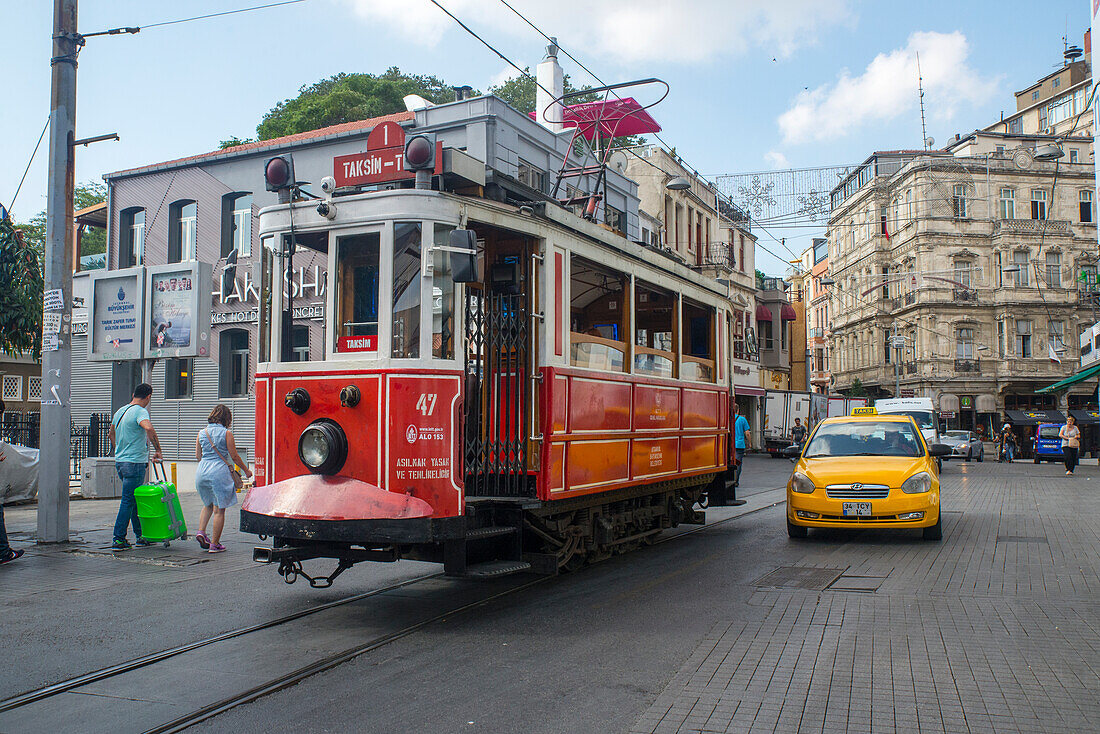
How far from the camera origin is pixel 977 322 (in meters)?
56.5

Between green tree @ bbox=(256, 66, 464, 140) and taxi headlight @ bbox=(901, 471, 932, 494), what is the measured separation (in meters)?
32.2

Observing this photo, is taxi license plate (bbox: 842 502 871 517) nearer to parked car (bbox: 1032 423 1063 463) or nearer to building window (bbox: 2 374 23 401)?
parked car (bbox: 1032 423 1063 463)

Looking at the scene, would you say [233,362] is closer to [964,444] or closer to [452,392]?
[452,392]

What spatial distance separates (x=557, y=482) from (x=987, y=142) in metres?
60.6

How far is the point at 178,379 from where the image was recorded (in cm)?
2641

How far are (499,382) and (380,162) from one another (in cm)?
204

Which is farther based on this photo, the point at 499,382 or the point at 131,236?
the point at 131,236

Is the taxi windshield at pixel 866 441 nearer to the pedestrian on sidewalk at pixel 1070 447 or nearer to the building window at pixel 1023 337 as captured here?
the pedestrian on sidewalk at pixel 1070 447

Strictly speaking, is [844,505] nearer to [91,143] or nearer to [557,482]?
[557,482]

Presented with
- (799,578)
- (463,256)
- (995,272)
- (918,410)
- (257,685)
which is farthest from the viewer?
(995,272)

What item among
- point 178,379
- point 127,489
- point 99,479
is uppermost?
point 178,379

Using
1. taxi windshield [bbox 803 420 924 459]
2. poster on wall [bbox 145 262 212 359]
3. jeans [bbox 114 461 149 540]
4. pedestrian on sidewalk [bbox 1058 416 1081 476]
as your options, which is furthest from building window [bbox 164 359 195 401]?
pedestrian on sidewalk [bbox 1058 416 1081 476]

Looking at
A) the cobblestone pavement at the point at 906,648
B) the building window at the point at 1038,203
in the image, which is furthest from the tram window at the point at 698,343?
the building window at the point at 1038,203

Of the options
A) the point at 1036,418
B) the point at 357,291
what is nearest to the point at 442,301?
the point at 357,291
